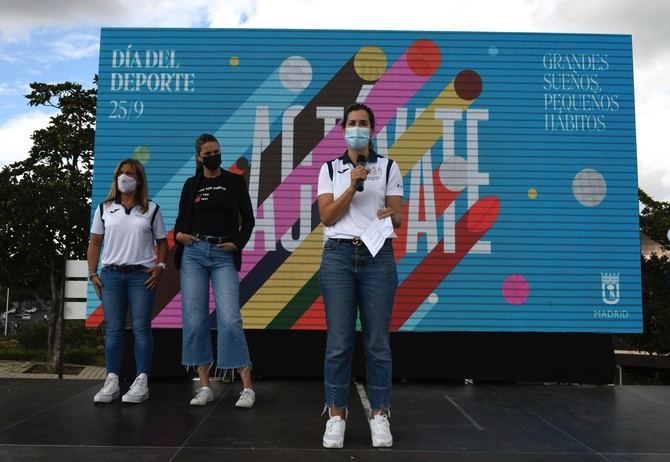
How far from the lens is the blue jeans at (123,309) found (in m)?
3.85

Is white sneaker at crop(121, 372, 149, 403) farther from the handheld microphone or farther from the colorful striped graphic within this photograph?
the handheld microphone

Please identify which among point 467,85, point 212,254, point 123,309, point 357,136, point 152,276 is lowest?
point 123,309

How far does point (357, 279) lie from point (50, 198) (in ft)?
48.6

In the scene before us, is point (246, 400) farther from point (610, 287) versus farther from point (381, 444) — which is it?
point (610, 287)

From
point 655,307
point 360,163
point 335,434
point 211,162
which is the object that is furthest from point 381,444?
point 655,307

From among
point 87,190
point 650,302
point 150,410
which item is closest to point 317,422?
point 150,410

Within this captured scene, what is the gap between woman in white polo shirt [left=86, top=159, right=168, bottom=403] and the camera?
3.82 m

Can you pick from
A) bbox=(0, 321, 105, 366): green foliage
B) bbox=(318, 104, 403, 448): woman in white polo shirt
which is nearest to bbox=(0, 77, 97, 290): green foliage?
bbox=(0, 321, 105, 366): green foliage

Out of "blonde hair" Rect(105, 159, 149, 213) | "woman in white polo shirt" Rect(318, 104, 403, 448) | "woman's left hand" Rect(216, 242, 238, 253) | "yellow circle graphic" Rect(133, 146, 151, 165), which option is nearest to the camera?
"woman in white polo shirt" Rect(318, 104, 403, 448)

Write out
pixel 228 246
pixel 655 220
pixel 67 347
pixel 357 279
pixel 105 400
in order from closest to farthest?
pixel 357 279 → pixel 228 246 → pixel 105 400 → pixel 655 220 → pixel 67 347

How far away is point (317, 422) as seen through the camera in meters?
3.40

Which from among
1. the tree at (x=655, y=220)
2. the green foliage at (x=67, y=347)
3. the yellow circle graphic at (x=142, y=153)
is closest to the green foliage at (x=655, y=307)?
the tree at (x=655, y=220)

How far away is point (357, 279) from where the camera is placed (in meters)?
2.87

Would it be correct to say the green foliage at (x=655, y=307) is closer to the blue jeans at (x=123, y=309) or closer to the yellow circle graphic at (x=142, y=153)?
the yellow circle graphic at (x=142, y=153)
